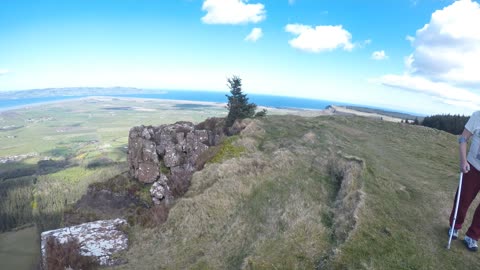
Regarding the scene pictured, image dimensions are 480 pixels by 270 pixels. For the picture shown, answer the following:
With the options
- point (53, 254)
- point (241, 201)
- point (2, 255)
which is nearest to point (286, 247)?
point (241, 201)

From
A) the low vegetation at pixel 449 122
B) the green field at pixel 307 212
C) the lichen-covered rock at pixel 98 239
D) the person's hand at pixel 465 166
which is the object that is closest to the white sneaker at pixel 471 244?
the green field at pixel 307 212

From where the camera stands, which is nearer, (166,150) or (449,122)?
(166,150)

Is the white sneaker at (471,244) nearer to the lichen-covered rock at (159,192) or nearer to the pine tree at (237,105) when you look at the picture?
the lichen-covered rock at (159,192)

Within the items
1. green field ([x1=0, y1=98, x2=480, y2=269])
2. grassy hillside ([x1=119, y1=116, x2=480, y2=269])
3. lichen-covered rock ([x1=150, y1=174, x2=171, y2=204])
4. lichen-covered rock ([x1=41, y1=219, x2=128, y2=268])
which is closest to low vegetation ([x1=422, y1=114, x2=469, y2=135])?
green field ([x1=0, y1=98, x2=480, y2=269])

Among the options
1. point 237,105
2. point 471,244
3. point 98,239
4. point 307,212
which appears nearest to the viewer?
point 471,244

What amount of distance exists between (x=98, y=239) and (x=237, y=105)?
788 inches

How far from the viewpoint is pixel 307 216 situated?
35.8 feet

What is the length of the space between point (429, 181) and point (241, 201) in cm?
1122

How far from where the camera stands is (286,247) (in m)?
9.46

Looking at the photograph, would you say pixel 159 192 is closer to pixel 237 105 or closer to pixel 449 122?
pixel 237 105

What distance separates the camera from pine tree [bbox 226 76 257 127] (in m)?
30.1

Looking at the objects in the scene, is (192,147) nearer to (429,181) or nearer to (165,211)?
(165,211)

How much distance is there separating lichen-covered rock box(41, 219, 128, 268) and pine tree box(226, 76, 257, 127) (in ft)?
55.7

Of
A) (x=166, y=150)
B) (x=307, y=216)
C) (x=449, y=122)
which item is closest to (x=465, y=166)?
(x=307, y=216)
